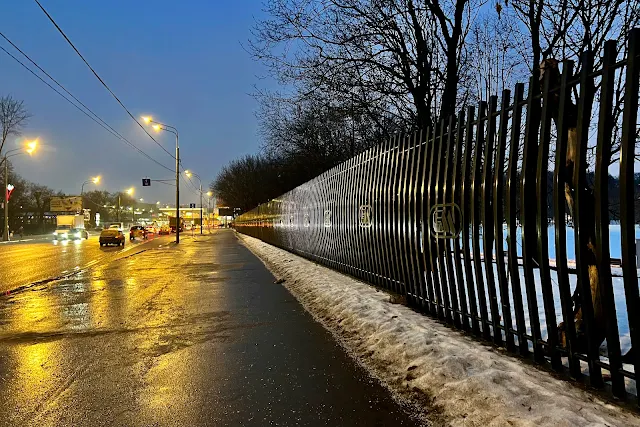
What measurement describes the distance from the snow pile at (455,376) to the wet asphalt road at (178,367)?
0.92 ft

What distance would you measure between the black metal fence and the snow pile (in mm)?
365

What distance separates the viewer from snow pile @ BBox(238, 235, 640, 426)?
3334 mm

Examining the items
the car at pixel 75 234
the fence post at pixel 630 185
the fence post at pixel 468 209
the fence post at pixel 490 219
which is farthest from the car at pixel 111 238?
the fence post at pixel 630 185

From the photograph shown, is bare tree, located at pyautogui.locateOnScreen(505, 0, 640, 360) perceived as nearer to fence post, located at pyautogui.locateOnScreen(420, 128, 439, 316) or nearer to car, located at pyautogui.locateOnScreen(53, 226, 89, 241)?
fence post, located at pyautogui.locateOnScreen(420, 128, 439, 316)

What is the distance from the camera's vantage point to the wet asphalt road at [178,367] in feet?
12.5

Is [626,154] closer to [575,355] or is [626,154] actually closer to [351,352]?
[575,355]

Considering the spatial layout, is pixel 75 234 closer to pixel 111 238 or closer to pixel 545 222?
pixel 111 238

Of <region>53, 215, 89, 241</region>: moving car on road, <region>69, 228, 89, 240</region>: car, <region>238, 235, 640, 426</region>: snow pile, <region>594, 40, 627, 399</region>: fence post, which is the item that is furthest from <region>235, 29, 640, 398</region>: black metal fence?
<region>69, 228, 89, 240</region>: car

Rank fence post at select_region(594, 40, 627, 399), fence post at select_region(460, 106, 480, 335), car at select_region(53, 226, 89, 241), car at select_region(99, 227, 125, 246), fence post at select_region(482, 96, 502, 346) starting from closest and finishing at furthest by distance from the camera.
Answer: fence post at select_region(594, 40, 627, 399) < fence post at select_region(482, 96, 502, 346) < fence post at select_region(460, 106, 480, 335) < car at select_region(99, 227, 125, 246) < car at select_region(53, 226, 89, 241)

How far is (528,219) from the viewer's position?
183 inches

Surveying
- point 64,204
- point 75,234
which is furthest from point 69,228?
point 64,204

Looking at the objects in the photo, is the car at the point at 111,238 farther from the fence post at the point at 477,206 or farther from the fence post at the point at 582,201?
the fence post at the point at 582,201

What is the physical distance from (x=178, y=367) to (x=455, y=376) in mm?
2749

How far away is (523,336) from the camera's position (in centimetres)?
468
